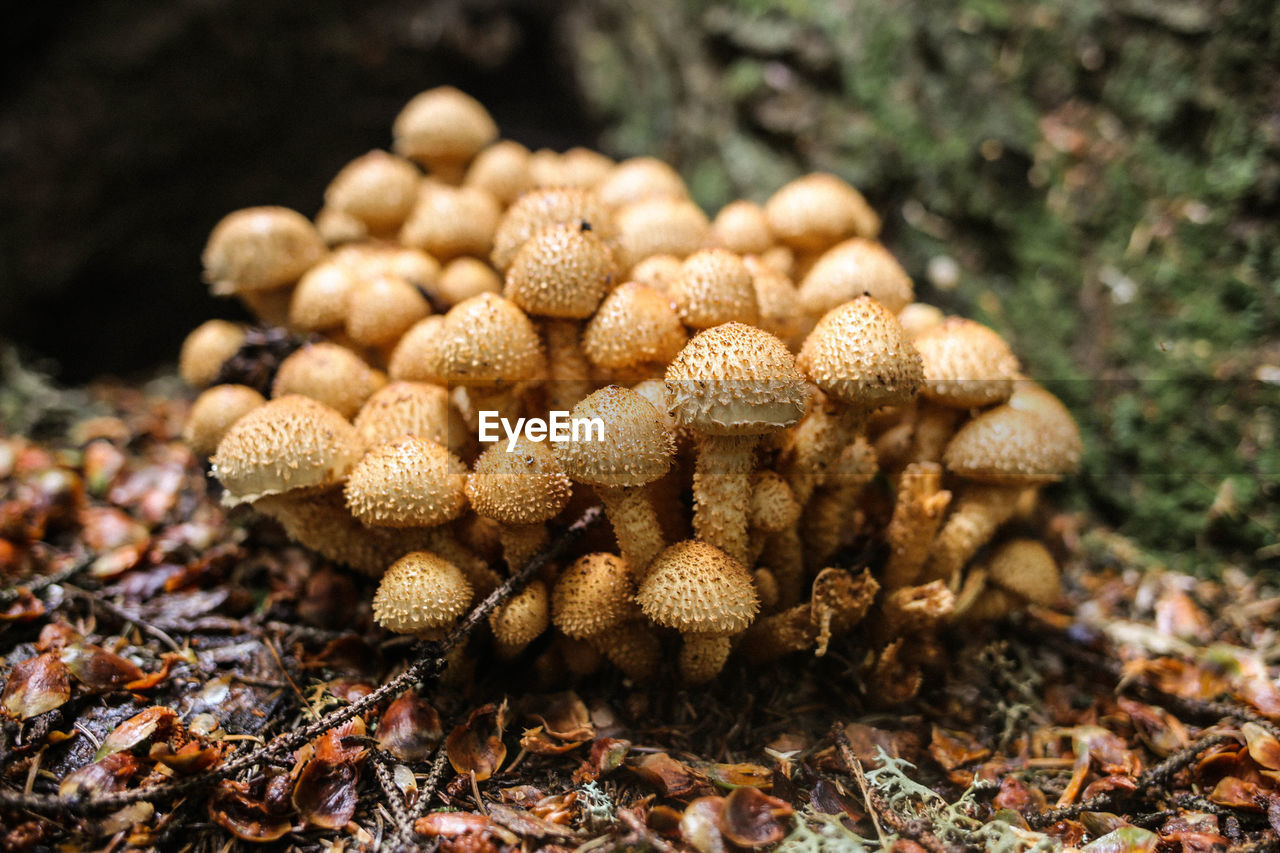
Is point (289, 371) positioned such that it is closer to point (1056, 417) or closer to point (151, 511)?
point (151, 511)

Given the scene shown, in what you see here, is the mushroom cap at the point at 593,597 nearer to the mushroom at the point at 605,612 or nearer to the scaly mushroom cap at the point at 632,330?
the mushroom at the point at 605,612

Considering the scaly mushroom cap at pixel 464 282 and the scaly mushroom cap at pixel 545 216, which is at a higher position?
the scaly mushroom cap at pixel 545 216

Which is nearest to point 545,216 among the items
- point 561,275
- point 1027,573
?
point 561,275

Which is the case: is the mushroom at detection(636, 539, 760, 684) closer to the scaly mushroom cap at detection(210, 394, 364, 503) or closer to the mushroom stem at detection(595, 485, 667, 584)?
the mushroom stem at detection(595, 485, 667, 584)

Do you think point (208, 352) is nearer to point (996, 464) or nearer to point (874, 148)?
point (996, 464)

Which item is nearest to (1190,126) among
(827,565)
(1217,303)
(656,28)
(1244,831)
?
(1217,303)

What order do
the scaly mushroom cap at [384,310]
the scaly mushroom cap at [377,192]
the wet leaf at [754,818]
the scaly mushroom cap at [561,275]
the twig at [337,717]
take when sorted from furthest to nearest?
the scaly mushroom cap at [377,192], the scaly mushroom cap at [384,310], the scaly mushroom cap at [561,275], the wet leaf at [754,818], the twig at [337,717]

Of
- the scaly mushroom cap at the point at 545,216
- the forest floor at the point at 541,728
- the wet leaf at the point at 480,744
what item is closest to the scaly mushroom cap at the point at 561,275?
the scaly mushroom cap at the point at 545,216

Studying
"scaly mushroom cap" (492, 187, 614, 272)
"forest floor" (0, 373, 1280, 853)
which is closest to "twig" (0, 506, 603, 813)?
"forest floor" (0, 373, 1280, 853)
